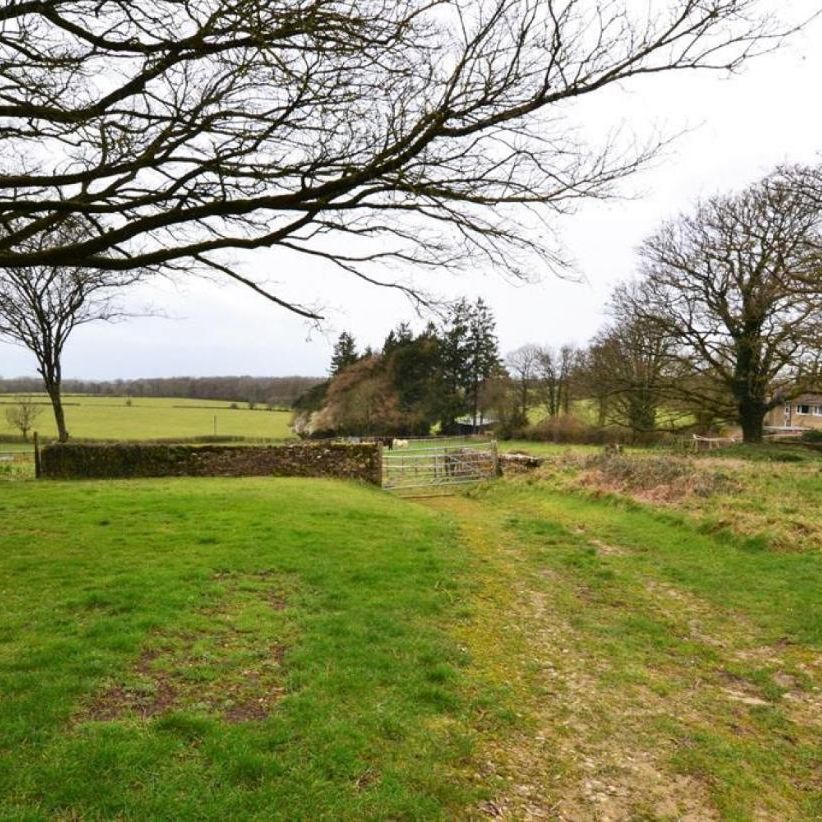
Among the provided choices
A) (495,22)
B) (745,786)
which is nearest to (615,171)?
(495,22)

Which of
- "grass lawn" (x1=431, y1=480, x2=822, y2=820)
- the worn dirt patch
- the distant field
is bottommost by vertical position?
"grass lawn" (x1=431, y1=480, x2=822, y2=820)

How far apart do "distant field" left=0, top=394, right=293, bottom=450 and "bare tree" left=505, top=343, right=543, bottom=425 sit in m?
20.4

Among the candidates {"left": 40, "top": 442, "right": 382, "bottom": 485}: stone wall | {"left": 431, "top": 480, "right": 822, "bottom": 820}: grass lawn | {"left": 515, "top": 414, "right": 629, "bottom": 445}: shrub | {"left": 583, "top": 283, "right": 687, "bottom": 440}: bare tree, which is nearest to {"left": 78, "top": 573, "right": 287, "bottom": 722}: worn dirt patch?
{"left": 431, "top": 480, "right": 822, "bottom": 820}: grass lawn

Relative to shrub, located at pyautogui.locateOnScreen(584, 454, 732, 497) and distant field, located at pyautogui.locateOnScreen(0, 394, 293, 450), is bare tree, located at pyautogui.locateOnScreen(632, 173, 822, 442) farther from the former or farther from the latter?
distant field, located at pyautogui.locateOnScreen(0, 394, 293, 450)

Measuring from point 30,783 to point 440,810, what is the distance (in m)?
2.13

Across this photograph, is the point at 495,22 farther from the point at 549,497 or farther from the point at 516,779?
the point at 549,497

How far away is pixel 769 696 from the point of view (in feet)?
16.1

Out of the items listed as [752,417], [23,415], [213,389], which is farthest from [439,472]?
[213,389]

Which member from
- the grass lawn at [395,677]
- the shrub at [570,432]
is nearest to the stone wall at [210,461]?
the grass lawn at [395,677]

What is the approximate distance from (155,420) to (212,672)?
150 feet

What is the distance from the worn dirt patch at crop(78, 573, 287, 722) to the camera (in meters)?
4.00

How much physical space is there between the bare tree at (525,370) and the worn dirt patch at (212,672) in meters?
45.8

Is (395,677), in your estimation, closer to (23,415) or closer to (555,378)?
(23,415)

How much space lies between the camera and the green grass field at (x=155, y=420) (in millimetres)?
39250
